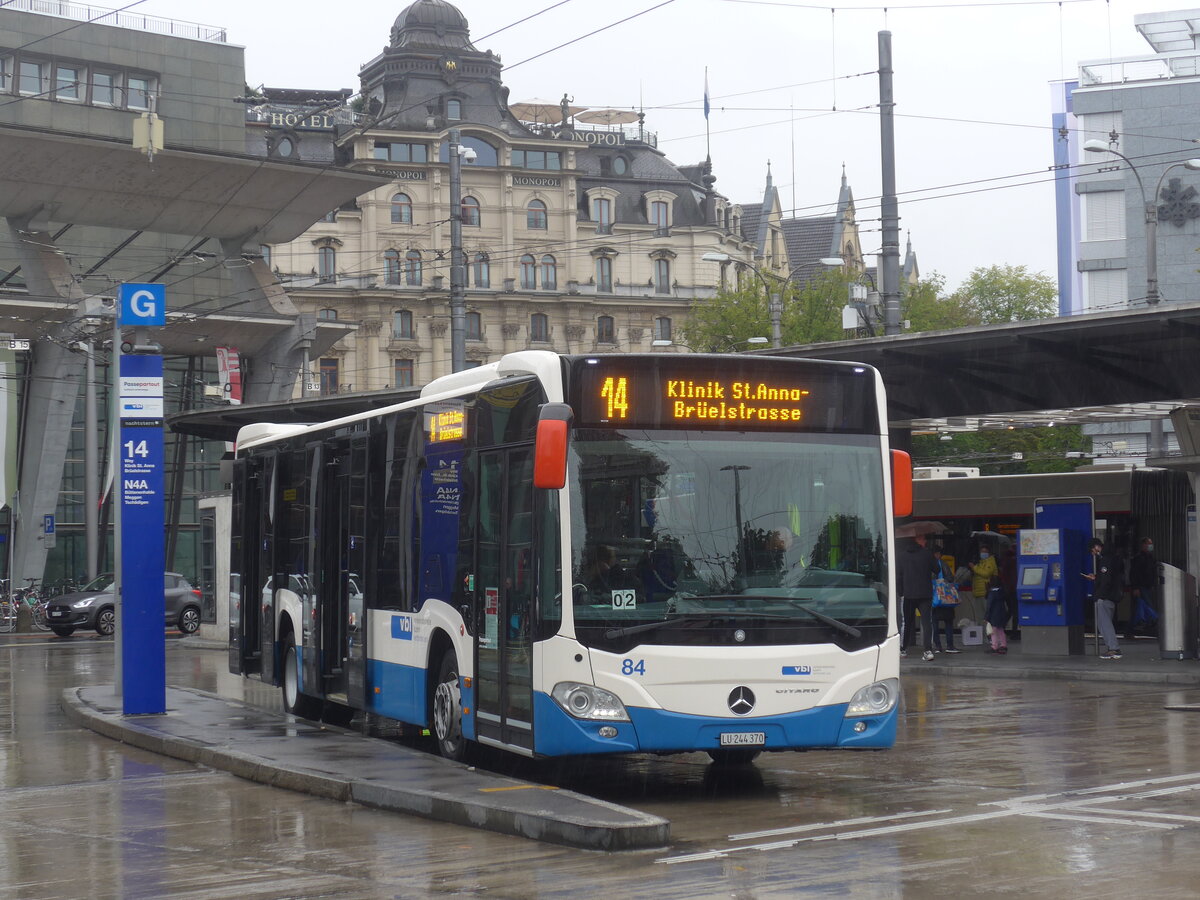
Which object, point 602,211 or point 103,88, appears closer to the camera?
point 103,88

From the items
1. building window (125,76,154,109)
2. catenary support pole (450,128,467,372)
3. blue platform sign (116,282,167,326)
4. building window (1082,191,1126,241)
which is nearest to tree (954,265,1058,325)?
building window (1082,191,1126,241)

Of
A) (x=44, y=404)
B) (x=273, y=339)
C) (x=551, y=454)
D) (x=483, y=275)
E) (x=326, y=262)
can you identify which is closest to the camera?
(x=551, y=454)

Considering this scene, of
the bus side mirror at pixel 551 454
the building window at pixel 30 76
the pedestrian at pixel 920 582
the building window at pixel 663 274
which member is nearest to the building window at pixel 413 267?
the building window at pixel 663 274

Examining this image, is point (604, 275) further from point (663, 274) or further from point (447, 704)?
point (447, 704)

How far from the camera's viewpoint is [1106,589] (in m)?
23.6

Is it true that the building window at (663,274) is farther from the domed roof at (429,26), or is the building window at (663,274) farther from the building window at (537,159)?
the domed roof at (429,26)

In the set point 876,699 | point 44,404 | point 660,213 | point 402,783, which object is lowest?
point 402,783

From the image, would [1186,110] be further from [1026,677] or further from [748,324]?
[1026,677]

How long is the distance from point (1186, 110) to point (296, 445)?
6414 centimetres

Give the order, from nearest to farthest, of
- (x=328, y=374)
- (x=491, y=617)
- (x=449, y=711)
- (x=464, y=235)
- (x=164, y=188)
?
(x=491, y=617) → (x=449, y=711) → (x=164, y=188) → (x=464, y=235) → (x=328, y=374)

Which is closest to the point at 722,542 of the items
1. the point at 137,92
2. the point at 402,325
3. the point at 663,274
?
the point at 137,92

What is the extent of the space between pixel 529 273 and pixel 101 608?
53.1 metres

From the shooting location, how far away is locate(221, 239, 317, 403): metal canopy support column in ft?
157

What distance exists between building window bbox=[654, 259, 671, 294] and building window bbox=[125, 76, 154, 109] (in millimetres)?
36707
